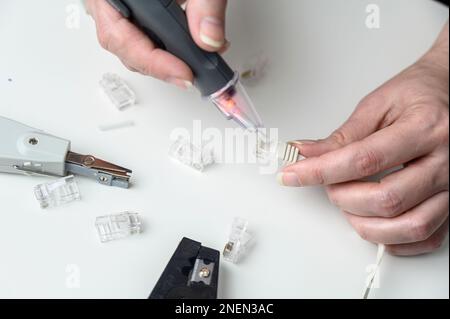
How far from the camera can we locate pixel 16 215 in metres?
0.57

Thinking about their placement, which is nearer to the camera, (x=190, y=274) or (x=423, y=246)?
(x=190, y=274)

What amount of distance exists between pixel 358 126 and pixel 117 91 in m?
0.31

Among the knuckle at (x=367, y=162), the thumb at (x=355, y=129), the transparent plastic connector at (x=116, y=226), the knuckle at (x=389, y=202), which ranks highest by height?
the thumb at (x=355, y=129)

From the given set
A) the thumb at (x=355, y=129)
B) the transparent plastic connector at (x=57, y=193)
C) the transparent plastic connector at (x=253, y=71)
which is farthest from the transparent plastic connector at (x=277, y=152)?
the transparent plastic connector at (x=57, y=193)

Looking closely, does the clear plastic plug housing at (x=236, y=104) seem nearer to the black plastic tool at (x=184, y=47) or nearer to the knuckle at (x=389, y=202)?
the black plastic tool at (x=184, y=47)

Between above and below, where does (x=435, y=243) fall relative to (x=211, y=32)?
below

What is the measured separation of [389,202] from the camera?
24.4 inches

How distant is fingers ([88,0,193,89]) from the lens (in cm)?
58

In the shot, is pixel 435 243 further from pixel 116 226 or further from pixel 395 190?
pixel 116 226

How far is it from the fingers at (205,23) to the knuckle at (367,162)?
0.66 ft

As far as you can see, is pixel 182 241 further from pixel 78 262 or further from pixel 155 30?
pixel 155 30

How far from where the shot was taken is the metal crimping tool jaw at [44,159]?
585 mm

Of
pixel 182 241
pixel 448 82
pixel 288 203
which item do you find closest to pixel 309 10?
pixel 448 82

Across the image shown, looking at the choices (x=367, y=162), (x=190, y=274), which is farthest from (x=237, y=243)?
(x=367, y=162)
